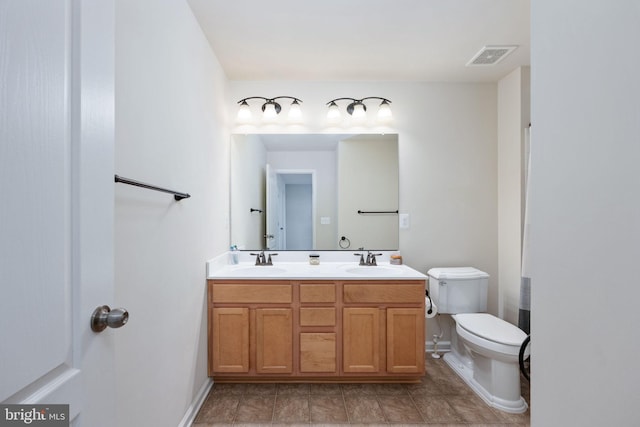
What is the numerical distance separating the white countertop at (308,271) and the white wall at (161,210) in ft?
0.74

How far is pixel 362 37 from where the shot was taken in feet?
7.01

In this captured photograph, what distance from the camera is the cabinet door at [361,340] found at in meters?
2.21

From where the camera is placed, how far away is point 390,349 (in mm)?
2217

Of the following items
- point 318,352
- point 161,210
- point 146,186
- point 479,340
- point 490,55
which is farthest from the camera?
point 490,55

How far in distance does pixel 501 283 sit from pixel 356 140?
1.85 m

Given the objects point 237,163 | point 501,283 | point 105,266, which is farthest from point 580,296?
point 237,163

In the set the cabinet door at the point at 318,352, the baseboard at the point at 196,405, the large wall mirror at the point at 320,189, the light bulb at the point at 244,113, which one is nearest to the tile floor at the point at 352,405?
the baseboard at the point at 196,405

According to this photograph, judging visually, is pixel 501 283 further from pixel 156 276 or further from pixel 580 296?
pixel 156 276

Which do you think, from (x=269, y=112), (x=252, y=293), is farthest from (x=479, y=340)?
(x=269, y=112)

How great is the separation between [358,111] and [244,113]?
1011mm

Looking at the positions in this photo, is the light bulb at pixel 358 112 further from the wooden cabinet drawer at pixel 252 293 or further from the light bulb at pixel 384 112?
the wooden cabinet drawer at pixel 252 293

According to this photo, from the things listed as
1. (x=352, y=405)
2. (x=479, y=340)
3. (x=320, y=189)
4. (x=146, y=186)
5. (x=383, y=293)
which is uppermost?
(x=320, y=189)

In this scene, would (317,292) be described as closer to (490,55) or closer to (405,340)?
(405,340)

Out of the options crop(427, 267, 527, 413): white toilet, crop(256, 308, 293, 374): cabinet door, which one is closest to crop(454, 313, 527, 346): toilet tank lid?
crop(427, 267, 527, 413): white toilet
